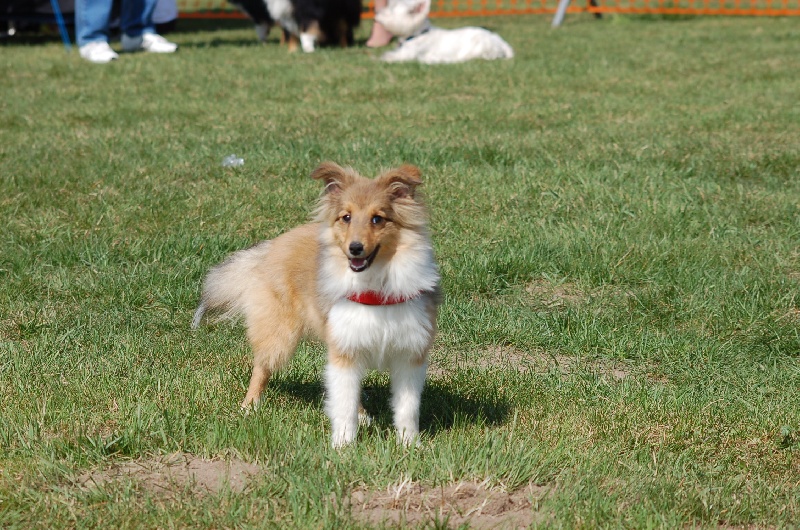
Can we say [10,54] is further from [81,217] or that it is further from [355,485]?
[355,485]

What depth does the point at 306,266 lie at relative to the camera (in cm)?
416

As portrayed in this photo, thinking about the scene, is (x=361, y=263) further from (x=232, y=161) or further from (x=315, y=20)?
(x=315, y=20)

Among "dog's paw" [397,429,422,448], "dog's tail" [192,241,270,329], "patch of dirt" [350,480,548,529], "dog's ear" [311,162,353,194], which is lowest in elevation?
"dog's paw" [397,429,422,448]

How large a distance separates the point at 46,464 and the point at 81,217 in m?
3.66

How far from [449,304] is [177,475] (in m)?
2.47

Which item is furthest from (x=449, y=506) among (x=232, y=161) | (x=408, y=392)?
(x=232, y=161)

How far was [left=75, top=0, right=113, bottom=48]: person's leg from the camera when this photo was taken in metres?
12.8

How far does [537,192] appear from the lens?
7.26m

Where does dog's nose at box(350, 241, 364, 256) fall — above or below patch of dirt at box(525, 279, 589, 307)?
above

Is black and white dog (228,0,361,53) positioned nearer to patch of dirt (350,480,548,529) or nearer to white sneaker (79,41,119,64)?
white sneaker (79,41,119,64)

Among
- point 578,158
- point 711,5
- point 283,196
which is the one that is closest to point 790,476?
point 283,196

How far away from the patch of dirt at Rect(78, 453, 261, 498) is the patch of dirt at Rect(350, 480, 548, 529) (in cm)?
42

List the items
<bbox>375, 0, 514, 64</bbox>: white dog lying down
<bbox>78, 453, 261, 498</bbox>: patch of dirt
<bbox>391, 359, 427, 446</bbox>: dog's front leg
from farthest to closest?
<bbox>375, 0, 514, 64</bbox>: white dog lying down
<bbox>391, 359, 427, 446</bbox>: dog's front leg
<bbox>78, 453, 261, 498</bbox>: patch of dirt

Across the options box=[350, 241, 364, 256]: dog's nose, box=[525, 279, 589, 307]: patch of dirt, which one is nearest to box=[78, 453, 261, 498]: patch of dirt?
box=[350, 241, 364, 256]: dog's nose
